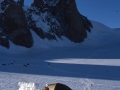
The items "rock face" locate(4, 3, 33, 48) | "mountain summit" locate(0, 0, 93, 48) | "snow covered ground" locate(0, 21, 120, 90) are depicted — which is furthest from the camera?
"mountain summit" locate(0, 0, 93, 48)

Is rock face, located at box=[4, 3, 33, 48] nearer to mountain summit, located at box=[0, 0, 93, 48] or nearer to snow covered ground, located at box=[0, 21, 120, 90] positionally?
mountain summit, located at box=[0, 0, 93, 48]

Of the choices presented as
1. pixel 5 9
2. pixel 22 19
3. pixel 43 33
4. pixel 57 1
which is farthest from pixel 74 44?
pixel 5 9

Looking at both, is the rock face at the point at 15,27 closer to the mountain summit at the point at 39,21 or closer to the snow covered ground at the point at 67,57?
the mountain summit at the point at 39,21

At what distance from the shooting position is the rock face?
139 ft

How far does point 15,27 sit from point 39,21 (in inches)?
470

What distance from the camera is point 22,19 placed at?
4412cm

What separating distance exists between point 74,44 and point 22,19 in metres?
17.0

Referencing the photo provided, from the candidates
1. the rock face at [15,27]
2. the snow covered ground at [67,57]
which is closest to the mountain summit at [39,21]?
the rock face at [15,27]

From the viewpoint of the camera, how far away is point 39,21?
5438 cm

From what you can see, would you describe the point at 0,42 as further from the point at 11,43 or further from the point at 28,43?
the point at 28,43

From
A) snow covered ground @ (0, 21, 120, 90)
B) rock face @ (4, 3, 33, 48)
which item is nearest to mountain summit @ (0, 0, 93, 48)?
rock face @ (4, 3, 33, 48)

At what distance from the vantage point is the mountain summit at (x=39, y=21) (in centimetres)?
4262

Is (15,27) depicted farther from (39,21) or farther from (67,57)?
(67,57)

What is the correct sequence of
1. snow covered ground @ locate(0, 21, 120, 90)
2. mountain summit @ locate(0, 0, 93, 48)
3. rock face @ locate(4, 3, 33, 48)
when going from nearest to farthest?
snow covered ground @ locate(0, 21, 120, 90) < rock face @ locate(4, 3, 33, 48) < mountain summit @ locate(0, 0, 93, 48)
